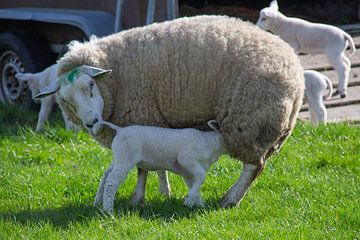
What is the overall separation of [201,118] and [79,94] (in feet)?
2.95

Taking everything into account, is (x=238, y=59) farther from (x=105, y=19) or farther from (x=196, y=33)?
(x=105, y=19)

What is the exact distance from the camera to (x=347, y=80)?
10078 millimetres

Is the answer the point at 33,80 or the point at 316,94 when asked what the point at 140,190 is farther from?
the point at 33,80

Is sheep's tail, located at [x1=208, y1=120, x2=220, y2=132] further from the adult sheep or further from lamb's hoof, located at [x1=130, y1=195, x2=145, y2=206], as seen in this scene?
lamb's hoof, located at [x1=130, y1=195, x2=145, y2=206]

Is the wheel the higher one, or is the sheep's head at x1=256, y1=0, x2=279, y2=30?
the sheep's head at x1=256, y1=0, x2=279, y2=30

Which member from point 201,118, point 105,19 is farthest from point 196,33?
point 105,19

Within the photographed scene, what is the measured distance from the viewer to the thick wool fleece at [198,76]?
6039 millimetres

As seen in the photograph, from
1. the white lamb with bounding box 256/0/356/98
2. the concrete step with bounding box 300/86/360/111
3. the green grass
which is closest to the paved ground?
the concrete step with bounding box 300/86/360/111

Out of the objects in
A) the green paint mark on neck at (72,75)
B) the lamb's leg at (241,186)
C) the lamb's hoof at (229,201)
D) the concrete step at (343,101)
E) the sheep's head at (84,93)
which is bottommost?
the concrete step at (343,101)

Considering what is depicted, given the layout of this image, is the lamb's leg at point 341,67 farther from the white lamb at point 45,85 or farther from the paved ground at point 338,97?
the white lamb at point 45,85

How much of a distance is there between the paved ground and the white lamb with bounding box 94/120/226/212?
357cm

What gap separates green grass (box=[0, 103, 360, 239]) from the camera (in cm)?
553

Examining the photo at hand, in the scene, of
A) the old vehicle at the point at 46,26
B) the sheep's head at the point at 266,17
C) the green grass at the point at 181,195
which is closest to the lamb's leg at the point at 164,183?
the green grass at the point at 181,195

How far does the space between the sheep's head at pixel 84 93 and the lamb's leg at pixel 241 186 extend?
1.05 meters
